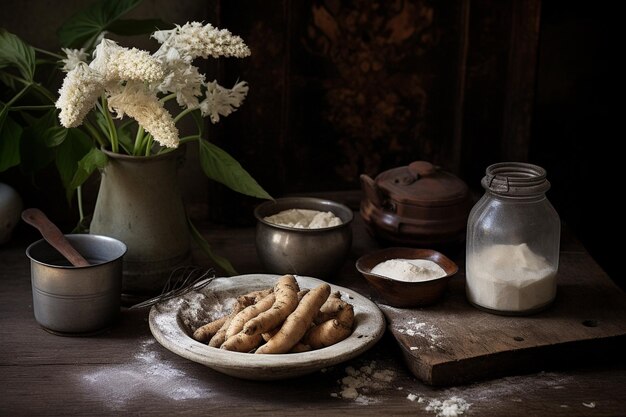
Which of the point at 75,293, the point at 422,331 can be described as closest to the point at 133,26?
the point at 75,293

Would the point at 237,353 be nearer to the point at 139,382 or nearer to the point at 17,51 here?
the point at 139,382

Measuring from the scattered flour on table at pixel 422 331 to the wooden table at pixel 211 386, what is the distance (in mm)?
29

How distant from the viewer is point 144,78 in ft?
4.75

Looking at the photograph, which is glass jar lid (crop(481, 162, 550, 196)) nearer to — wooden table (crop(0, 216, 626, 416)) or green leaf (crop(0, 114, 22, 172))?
wooden table (crop(0, 216, 626, 416))

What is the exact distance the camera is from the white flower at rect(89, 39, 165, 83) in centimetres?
144

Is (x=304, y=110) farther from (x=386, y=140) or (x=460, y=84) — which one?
(x=460, y=84)

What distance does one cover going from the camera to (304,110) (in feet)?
7.29

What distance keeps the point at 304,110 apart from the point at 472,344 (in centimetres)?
87

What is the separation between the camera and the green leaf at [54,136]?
169 cm

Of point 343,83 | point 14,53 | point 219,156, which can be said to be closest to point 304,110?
point 343,83

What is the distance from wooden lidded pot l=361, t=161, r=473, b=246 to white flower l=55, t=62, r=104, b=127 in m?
0.70

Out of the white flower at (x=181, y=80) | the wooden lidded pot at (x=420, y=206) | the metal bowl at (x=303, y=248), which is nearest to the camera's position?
the white flower at (x=181, y=80)

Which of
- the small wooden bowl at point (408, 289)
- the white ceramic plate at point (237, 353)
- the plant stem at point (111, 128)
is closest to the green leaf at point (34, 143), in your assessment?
the plant stem at point (111, 128)

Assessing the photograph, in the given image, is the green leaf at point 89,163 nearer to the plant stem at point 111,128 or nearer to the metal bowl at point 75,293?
the plant stem at point 111,128
